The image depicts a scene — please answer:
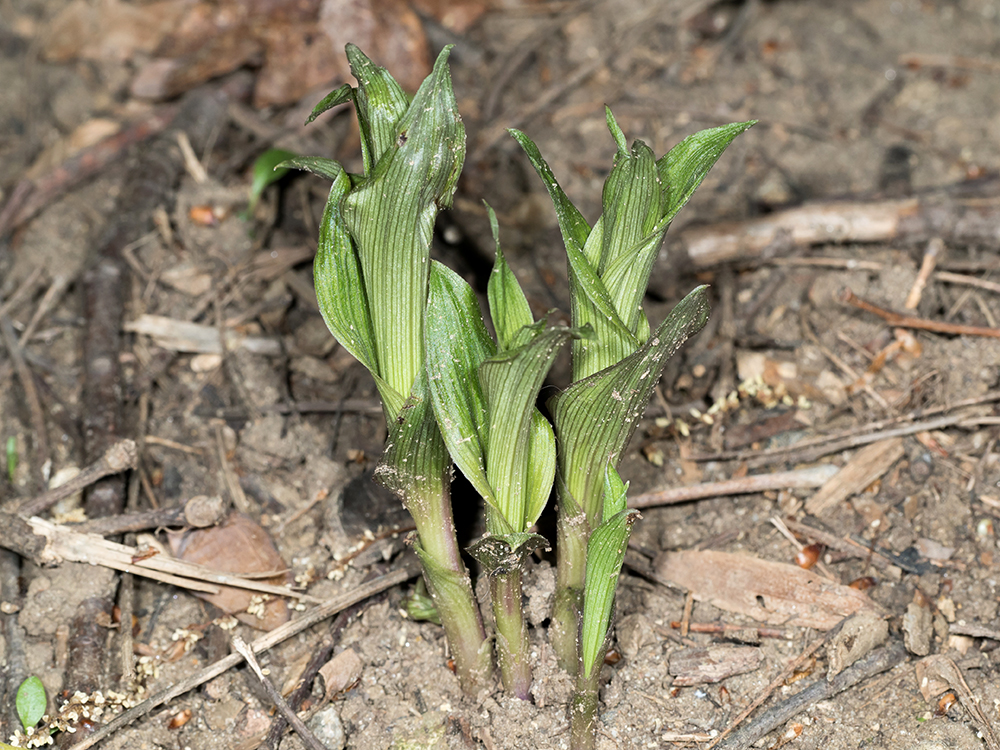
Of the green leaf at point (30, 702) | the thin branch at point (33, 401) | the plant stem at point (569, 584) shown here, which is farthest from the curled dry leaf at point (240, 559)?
the plant stem at point (569, 584)

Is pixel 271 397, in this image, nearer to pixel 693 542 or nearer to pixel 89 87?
pixel 693 542

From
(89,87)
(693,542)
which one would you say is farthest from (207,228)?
(693,542)

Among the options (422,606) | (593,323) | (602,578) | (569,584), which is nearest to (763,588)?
(569,584)

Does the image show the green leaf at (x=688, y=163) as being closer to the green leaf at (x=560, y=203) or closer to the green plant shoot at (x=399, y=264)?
the green leaf at (x=560, y=203)

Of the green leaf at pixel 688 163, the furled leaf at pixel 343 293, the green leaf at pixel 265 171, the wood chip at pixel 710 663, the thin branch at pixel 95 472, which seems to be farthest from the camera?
the green leaf at pixel 265 171

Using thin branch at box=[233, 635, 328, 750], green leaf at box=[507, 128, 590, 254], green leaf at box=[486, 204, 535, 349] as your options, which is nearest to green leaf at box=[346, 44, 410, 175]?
green leaf at box=[507, 128, 590, 254]

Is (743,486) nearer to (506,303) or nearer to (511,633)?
(511,633)
